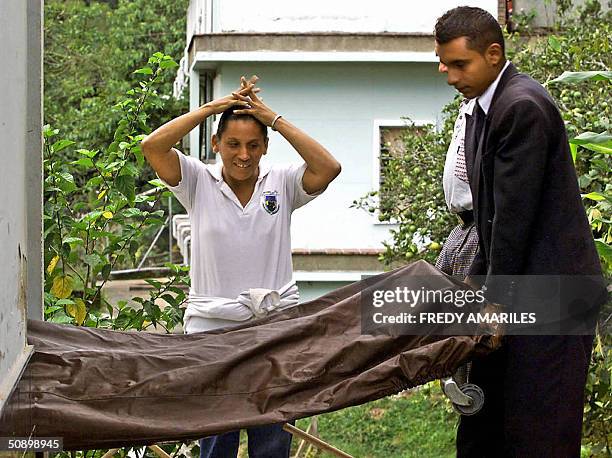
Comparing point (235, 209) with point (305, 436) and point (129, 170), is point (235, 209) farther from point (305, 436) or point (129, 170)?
point (129, 170)

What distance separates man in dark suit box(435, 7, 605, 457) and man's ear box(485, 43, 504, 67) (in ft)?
0.07

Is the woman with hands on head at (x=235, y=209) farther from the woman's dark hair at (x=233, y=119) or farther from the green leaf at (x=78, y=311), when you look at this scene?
the green leaf at (x=78, y=311)

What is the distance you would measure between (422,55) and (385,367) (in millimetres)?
11142

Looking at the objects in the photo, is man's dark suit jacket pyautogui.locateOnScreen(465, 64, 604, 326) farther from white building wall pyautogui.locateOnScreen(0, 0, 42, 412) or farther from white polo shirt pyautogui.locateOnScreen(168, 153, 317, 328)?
white building wall pyautogui.locateOnScreen(0, 0, 42, 412)

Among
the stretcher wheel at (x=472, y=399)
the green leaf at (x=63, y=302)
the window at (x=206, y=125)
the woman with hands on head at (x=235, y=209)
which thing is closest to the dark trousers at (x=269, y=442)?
the woman with hands on head at (x=235, y=209)

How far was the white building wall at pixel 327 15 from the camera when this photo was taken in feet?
48.4

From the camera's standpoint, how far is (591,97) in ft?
23.0

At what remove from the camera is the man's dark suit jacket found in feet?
12.8

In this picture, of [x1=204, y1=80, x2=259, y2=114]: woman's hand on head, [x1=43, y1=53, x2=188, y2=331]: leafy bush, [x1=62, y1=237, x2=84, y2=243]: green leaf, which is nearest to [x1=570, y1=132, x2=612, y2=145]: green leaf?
[x1=204, y1=80, x2=259, y2=114]: woman's hand on head

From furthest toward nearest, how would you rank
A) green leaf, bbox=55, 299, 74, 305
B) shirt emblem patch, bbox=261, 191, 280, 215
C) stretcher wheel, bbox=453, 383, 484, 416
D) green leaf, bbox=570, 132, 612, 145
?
1. green leaf, bbox=55, 299, 74, 305
2. green leaf, bbox=570, 132, 612, 145
3. shirt emblem patch, bbox=261, 191, 280, 215
4. stretcher wheel, bbox=453, 383, 484, 416

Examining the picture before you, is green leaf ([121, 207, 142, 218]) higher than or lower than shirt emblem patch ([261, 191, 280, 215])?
lower

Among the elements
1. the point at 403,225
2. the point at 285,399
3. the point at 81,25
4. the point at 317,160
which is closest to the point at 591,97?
the point at 403,225

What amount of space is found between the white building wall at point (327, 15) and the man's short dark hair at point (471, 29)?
425 inches

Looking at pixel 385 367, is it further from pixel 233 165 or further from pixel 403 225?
pixel 403 225
